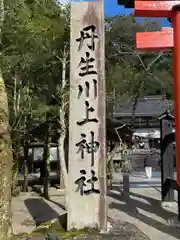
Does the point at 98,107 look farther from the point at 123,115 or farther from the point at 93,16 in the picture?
the point at 123,115

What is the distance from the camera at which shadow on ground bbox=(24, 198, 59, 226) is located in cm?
885

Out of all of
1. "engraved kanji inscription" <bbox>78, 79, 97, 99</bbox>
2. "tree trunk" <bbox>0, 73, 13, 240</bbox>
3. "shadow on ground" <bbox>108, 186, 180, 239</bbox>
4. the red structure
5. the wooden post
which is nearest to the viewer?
"tree trunk" <bbox>0, 73, 13, 240</bbox>

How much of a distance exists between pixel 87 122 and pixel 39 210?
16.1 ft

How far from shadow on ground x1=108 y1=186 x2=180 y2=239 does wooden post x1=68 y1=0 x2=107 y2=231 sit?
197 centimetres

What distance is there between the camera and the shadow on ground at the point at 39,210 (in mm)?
8847

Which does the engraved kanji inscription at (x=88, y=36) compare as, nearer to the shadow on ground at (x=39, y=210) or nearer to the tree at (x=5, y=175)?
the tree at (x=5, y=175)

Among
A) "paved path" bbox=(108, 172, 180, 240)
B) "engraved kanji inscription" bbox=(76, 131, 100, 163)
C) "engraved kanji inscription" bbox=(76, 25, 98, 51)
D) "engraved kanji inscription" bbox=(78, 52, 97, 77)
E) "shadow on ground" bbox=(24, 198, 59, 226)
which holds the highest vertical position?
"engraved kanji inscription" bbox=(76, 25, 98, 51)

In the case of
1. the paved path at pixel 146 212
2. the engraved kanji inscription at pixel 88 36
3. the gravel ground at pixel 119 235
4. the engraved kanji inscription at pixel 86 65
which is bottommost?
the paved path at pixel 146 212

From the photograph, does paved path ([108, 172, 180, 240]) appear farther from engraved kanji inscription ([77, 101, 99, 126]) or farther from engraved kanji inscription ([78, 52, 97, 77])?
engraved kanji inscription ([78, 52, 97, 77])

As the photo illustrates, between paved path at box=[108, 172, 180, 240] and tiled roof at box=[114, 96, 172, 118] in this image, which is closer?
paved path at box=[108, 172, 180, 240]

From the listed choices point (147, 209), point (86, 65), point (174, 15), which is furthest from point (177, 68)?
point (147, 209)

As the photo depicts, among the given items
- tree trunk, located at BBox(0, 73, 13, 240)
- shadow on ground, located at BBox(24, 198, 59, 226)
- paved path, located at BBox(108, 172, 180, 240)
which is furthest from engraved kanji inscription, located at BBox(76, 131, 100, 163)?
shadow on ground, located at BBox(24, 198, 59, 226)

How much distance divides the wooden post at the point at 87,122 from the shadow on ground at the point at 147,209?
1972mm

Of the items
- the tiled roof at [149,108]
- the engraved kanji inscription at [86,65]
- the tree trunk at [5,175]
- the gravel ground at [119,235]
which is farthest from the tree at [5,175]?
the tiled roof at [149,108]
